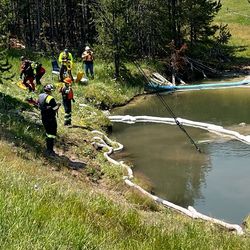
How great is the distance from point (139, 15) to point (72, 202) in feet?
102

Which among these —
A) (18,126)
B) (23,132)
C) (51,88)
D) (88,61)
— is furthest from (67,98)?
(88,61)

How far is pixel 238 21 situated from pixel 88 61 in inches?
1446

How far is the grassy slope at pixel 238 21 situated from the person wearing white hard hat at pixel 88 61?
21.0 metres

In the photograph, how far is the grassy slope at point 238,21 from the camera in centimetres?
4997

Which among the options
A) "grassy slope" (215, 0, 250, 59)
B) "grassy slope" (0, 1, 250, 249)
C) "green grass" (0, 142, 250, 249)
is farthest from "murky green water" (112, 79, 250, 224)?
"grassy slope" (215, 0, 250, 59)

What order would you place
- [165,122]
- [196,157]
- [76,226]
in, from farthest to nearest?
[165,122] < [196,157] < [76,226]

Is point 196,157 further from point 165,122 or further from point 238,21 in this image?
point 238,21

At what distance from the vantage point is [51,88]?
1466 cm

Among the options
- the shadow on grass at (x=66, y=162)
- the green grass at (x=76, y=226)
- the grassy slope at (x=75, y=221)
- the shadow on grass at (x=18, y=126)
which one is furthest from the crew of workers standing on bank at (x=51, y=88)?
the green grass at (x=76, y=226)

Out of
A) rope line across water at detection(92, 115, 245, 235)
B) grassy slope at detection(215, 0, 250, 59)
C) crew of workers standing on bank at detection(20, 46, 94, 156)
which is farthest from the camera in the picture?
grassy slope at detection(215, 0, 250, 59)

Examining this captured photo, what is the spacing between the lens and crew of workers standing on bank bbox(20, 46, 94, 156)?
14.4 m

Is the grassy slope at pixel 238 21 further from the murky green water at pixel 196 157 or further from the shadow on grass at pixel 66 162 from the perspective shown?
the shadow on grass at pixel 66 162

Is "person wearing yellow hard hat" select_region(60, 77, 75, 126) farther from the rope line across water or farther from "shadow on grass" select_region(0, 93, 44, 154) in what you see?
"shadow on grass" select_region(0, 93, 44, 154)

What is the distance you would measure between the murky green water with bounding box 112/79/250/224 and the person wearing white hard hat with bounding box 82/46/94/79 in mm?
3584
